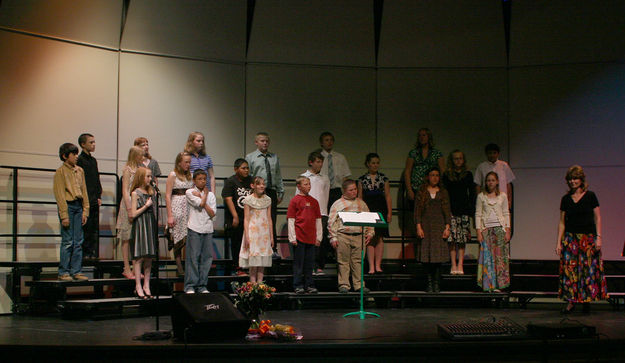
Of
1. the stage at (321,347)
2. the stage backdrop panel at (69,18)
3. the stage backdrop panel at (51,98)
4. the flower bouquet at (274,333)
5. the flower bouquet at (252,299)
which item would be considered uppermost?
the stage backdrop panel at (69,18)

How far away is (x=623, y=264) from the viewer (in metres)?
8.22

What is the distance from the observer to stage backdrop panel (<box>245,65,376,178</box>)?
8961mm

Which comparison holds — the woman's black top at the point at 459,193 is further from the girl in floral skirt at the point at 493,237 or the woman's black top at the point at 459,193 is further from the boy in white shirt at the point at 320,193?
the boy in white shirt at the point at 320,193

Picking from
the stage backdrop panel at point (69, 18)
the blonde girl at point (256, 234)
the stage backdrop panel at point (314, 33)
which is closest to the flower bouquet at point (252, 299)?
the blonde girl at point (256, 234)

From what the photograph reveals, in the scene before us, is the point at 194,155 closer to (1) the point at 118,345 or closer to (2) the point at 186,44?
(2) the point at 186,44

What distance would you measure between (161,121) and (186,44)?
3.61ft

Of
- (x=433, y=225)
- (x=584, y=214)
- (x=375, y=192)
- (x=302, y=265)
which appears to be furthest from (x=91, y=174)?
(x=584, y=214)

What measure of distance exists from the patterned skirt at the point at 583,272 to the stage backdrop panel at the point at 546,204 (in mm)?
2059

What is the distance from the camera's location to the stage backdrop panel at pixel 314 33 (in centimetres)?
898

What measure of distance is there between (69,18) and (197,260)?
340cm

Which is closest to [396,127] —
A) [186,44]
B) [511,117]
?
[511,117]

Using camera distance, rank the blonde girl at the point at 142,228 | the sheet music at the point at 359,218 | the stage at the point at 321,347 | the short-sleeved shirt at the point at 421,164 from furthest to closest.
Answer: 1. the short-sleeved shirt at the point at 421,164
2. the blonde girl at the point at 142,228
3. the sheet music at the point at 359,218
4. the stage at the point at 321,347

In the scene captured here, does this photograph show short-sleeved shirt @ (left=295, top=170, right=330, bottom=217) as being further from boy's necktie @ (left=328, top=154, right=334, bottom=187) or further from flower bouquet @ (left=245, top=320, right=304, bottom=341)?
flower bouquet @ (left=245, top=320, right=304, bottom=341)

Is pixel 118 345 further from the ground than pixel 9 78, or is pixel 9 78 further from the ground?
pixel 9 78
